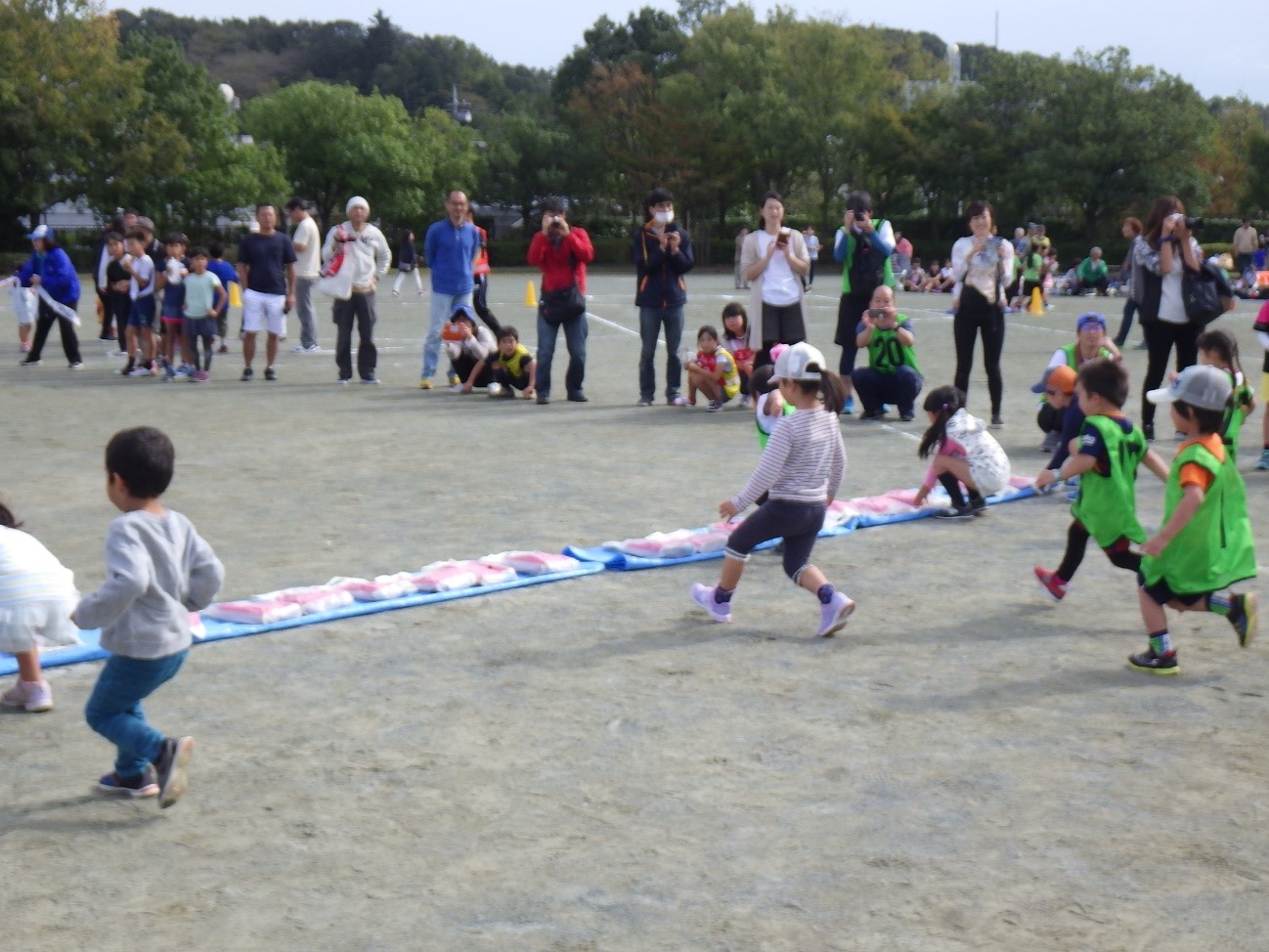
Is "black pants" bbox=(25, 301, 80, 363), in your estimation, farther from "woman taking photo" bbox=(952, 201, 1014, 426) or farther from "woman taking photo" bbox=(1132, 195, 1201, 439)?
"woman taking photo" bbox=(1132, 195, 1201, 439)

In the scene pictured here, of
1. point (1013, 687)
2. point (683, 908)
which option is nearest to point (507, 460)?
point (1013, 687)

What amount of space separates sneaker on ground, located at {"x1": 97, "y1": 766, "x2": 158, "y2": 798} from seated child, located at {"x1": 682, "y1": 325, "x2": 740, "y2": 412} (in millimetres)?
10150

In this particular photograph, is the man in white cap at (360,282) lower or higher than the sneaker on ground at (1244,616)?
higher

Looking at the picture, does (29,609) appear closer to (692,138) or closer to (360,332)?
(360,332)

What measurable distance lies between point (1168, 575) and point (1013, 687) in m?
0.81

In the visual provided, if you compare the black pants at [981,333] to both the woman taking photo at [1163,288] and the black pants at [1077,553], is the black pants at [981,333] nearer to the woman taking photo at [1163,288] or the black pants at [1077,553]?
the woman taking photo at [1163,288]

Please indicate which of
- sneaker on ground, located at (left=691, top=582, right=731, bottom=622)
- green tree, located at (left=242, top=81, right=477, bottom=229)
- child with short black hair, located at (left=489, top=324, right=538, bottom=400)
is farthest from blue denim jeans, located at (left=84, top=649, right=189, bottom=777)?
green tree, located at (left=242, top=81, right=477, bottom=229)

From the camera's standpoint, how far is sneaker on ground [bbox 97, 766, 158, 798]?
4.86m

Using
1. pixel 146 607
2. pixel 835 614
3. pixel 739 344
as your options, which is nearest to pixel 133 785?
pixel 146 607

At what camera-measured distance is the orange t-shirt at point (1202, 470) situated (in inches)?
242

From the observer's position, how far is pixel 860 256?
14.2m

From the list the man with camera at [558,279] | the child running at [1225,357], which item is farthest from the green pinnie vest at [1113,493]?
the man with camera at [558,279]

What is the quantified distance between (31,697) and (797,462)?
3228mm

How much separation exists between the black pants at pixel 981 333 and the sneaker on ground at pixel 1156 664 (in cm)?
697
